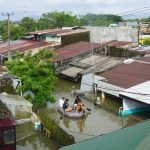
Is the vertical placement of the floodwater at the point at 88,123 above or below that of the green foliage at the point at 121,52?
below

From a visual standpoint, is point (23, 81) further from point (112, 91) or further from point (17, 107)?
point (112, 91)

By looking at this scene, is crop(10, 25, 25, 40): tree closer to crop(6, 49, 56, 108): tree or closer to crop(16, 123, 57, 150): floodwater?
crop(6, 49, 56, 108): tree

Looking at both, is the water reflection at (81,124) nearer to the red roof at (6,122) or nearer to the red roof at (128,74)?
the red roof at (128,74)

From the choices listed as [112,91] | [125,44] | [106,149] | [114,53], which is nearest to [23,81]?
[112,91]

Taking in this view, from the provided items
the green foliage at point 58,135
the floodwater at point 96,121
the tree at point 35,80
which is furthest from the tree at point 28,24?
the green foliage at point 58,135

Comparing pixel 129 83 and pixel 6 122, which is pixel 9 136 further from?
pixel 129 83

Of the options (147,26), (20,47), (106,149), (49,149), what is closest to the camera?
(106,149)
